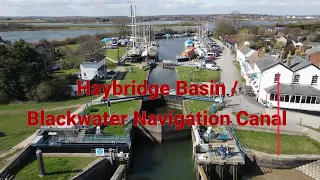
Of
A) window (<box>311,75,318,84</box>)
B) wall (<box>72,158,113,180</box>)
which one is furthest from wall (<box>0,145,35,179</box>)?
window (<box>311,75,318,84</box>)

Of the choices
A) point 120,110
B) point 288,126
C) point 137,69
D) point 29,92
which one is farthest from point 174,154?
point 137,69

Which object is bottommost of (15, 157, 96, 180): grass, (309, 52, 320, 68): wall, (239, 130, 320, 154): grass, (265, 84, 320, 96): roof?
(15, 157, 96, 180): grass

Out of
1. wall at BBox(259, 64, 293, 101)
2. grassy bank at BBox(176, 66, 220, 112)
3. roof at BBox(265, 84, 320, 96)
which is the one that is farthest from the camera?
grassy bank at BBox(176, 66, 220, 112)

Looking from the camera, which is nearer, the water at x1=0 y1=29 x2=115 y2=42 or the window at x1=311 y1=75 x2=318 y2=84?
the window at x1=311 y1=75 x2=318 y2=84

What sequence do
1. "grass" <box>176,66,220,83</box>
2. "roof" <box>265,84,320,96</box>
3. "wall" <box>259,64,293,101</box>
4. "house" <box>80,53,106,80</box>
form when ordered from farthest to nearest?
"grass" <box>176,66,220,83</box>
"house" <box>80,53,106,80</box>
"wall" <box>259,64,293,101</box>
"roof" <box>265,84,320,96</box>

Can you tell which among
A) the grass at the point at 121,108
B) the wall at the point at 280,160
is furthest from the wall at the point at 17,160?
the wall at the point at 280,160

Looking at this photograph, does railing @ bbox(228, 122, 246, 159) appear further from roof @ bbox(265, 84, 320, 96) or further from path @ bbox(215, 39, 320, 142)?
roof @ bbox(265, 84, 320, 96)
